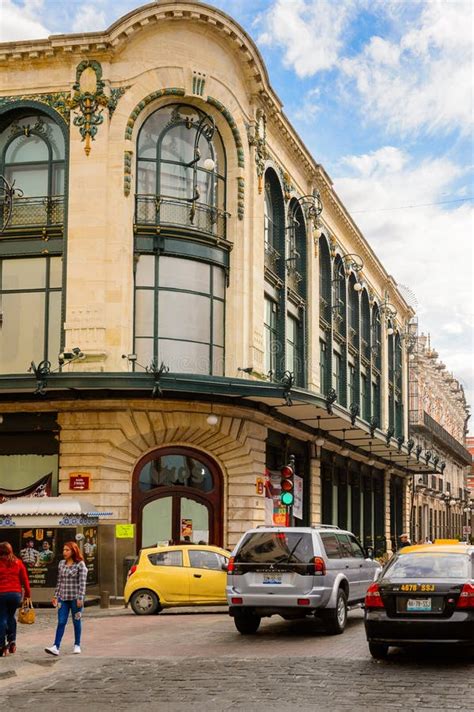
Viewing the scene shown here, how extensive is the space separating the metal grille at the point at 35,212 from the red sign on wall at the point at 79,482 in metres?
7.03

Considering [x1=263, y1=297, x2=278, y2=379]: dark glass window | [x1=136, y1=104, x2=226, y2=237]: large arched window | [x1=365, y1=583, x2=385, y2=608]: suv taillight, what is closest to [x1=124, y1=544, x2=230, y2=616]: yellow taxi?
[x1=365, y1=583, x2=385, y2=608]: suv taillight

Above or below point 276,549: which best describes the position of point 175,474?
above

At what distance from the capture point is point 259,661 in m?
14.3

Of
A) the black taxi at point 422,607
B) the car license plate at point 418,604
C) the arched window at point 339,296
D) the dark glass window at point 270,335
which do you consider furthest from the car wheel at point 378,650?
the arched window at point 339,296

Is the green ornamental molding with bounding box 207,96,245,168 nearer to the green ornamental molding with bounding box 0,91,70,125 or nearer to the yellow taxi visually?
the green ornamental molding with bounding box 0,91,70,125

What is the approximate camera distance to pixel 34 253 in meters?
28.7

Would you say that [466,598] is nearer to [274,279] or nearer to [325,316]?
[274,279]

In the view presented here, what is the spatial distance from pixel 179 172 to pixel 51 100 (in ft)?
13.5

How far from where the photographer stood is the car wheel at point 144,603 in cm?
2236

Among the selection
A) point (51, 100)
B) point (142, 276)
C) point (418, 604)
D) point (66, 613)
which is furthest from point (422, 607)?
point (51, 100)

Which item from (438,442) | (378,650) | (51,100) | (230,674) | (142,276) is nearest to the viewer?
(230,674)

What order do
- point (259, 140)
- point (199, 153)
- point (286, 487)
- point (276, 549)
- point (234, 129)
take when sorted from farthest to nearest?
point (259, 140)
point (234, 129)
point (199, 153)
point (286, 487)
point (276, 549)

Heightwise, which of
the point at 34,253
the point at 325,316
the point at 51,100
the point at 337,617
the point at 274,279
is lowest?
the point at 337,617

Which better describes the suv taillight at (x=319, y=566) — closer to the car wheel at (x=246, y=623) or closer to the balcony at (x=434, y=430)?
the car wheel at (x=246, y=623)
